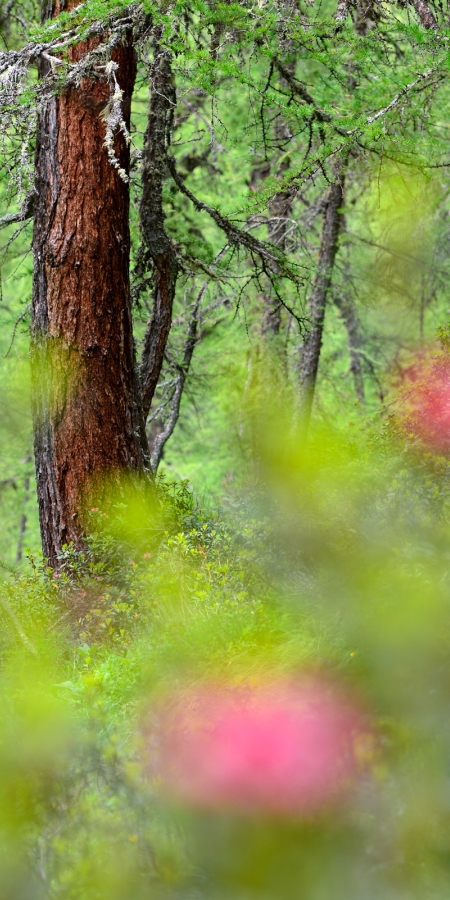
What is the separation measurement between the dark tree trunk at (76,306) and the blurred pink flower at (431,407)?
2.30m

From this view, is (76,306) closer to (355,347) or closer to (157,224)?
(157,224)

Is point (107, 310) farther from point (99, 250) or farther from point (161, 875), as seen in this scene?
point (161, 875)

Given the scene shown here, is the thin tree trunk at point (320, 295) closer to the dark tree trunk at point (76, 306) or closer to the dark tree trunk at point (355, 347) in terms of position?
the dark tree trunk at point (355, 347)

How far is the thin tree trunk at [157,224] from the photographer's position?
6.83 metres

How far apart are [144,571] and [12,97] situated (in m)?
3.44

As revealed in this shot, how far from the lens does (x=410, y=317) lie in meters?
15.6

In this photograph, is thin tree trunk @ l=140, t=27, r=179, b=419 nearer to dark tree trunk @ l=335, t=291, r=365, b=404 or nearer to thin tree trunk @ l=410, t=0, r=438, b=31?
thin tree trunk @ l=410, t=0, r=438, b=31

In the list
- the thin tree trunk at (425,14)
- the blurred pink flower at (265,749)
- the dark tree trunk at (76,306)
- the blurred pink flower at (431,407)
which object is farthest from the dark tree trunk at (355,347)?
the blurred pink flower at (265,749)

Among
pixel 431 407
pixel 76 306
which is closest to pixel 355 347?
pixel 431 407

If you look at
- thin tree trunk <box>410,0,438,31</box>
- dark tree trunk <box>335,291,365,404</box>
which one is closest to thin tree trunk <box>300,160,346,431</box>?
dark tree trunk <box>335,291,365,404</box>

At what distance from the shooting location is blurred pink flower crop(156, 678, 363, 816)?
2824 mm

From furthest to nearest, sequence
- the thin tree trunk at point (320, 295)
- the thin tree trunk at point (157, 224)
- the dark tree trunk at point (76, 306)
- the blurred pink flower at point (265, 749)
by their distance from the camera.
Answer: the thin tree trunk at point (320, 295)
the thin tree trunk at point (157, 224)
the dark tree trunk at point (76, 306)
the blurred pink flower at point (265, 749)

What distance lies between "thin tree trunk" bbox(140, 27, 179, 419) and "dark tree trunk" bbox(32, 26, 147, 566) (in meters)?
0.51

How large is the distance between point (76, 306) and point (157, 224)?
1.26 metres
